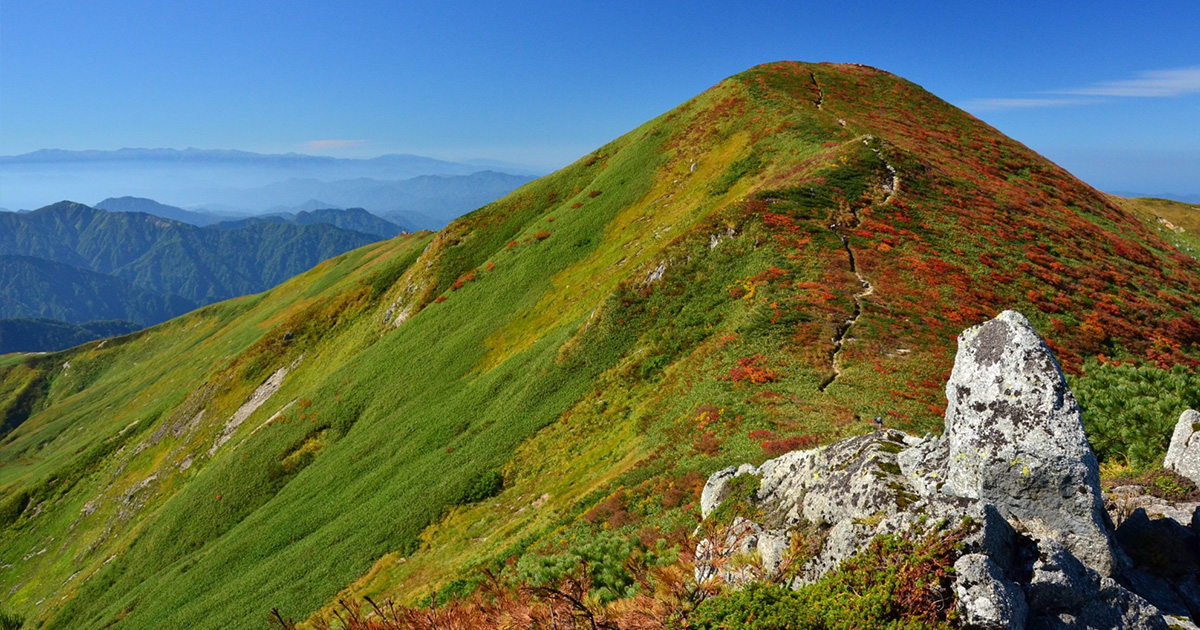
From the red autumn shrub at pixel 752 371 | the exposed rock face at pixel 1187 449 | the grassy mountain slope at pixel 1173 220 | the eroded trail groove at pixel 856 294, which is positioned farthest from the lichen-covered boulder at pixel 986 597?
the grassy mountain slope at pixel 1173 220

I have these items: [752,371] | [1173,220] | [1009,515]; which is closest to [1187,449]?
[1009,515]

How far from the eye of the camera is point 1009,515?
10.0 m

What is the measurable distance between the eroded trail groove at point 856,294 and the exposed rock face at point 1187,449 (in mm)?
14216

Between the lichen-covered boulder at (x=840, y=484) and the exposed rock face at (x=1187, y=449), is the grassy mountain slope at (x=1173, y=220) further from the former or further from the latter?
the lichen-covered boulder at (x=840, y=484)

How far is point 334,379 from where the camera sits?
66.9 m

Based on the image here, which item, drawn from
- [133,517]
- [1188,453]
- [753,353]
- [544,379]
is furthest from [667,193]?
[133,517]

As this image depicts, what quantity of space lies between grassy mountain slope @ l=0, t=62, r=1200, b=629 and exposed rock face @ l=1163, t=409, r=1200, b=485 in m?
10.2

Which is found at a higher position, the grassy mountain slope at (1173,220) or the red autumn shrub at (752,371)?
the grassy mountain slope at (1173,220)

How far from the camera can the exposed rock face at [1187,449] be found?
12.2 metres

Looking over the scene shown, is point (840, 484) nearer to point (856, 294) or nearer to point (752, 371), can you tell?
point (752, 371)

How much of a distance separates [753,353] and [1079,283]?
103 feet

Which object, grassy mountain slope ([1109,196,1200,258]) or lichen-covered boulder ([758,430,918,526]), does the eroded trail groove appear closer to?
lichen-covered boulder ([758,430,918,526])

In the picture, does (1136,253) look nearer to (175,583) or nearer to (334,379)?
(334,379)

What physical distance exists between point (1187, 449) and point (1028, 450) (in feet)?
20.3
